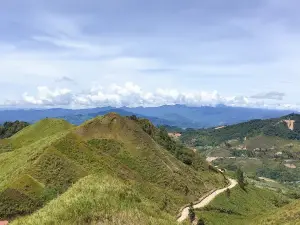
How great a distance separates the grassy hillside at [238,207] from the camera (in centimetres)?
9406

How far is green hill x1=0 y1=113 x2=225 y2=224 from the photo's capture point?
24.9 metres

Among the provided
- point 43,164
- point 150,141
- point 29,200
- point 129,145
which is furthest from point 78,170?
point 150,141

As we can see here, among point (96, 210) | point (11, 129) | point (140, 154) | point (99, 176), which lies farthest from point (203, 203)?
point (11, 129)

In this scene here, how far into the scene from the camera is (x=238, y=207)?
11456 centimetres

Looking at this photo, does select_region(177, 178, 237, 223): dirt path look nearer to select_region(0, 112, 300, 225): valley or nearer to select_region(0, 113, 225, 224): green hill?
select_region(0, 112, 300, 225): valley

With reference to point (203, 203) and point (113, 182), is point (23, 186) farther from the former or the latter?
point (203, 203)

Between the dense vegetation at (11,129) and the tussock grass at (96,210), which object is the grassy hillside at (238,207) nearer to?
the tussock grass at (96,210)

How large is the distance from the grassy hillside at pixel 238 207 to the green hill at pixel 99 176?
6095mm

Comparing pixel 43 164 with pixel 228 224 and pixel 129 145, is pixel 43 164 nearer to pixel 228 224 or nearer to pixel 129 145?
pixel 129 145

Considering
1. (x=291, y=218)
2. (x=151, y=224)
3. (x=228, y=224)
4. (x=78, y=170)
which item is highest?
(x=151, y=224)

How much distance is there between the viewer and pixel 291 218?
64188 mm

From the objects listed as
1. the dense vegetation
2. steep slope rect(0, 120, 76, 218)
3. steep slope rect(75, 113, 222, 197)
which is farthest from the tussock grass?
the dense vegetation

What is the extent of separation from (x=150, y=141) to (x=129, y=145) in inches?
388

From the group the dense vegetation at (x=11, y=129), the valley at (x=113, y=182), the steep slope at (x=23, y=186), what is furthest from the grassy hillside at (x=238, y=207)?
the dense vegetation at (x=11, y=129)
